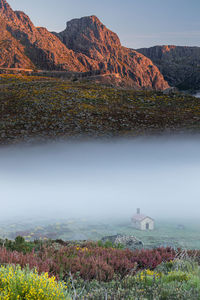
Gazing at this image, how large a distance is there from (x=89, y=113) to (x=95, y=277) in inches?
950

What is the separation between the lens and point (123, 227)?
18.5 metres

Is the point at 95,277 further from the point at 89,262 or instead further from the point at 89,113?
the point at 89,113

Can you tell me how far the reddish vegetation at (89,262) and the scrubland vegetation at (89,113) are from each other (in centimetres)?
1737

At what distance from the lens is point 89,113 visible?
98.9 ft

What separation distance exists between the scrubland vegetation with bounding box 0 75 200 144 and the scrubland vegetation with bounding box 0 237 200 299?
1724cm

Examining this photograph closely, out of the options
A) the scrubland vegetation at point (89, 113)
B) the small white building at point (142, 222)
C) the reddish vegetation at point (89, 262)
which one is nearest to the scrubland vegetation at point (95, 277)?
the reddish vegetation at point (89, 262)

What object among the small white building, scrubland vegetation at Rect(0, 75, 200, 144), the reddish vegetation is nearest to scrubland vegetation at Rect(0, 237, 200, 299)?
the reddish vegetation

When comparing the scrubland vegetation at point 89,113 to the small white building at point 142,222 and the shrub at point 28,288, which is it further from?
the shrub at point 28,288

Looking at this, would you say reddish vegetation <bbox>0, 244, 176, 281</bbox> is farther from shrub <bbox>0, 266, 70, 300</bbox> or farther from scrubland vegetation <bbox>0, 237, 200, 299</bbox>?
shrub <bbox>0, 266, 70, 300</bbox>

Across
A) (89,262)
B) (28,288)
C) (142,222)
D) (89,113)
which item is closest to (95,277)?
(89,262)

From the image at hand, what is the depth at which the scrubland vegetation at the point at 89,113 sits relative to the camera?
26578 millimetres

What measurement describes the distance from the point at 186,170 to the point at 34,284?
2003cm

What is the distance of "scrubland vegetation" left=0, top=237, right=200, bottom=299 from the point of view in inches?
171

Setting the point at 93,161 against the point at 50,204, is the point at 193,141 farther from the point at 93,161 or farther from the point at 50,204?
the point at 50,204
